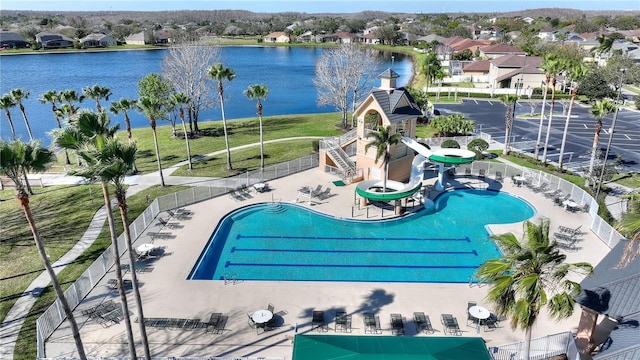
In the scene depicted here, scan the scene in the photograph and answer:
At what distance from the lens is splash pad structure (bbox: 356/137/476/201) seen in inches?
1304

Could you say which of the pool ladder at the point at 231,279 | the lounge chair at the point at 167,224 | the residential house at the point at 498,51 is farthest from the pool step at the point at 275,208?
the residential house at the point at 498,51

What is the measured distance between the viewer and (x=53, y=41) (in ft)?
576

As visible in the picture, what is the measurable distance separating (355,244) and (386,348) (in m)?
13.2

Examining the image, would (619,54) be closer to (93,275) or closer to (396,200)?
(396,200)

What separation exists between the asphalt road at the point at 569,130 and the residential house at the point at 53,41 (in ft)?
562

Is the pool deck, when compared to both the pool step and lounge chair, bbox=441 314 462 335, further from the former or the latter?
the pool step

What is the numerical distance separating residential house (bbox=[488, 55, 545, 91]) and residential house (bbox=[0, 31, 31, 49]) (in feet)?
594

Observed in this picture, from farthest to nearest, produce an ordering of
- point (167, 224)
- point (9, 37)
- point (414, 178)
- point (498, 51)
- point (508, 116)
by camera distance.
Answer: point (9, 37) → point (498, 51) → point (508, 116) → point (414, 178) → point (167, 224)

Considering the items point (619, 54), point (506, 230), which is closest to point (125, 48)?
point (619, 54)

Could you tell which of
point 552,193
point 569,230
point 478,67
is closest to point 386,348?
point 569,230

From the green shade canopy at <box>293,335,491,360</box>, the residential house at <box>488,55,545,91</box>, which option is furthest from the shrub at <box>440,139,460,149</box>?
the residential house at <box>488,55,545,91</box>

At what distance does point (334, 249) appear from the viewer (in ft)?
95.3

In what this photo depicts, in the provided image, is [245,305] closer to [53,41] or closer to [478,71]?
[478,71]

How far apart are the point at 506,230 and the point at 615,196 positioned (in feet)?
41.7
